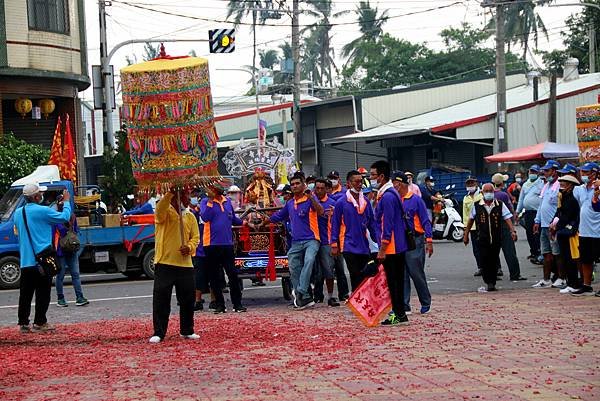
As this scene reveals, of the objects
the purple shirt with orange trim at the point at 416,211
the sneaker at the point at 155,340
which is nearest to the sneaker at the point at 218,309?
the purple shirt with orange trim at the point at 416,211

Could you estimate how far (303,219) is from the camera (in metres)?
15.4

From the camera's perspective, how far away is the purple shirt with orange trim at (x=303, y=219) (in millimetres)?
15328

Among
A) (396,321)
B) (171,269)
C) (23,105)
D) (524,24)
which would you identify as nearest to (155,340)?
(171,269)

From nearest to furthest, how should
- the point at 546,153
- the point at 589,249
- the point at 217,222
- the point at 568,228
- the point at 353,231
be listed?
the point at 353,231 < the point at 217,222 < the point at 589,249 < the point at 568,228 < the point at 546,153

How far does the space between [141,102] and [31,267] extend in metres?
3.09

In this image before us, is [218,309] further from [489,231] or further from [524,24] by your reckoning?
[524,24]

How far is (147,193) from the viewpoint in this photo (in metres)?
12.2

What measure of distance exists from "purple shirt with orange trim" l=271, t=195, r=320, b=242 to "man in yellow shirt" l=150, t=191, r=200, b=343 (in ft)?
10.8

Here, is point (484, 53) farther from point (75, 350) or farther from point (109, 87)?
point (75, 350)

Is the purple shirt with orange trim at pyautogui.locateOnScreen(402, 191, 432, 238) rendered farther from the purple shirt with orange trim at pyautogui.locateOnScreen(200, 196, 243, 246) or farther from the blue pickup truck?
the blue pickup truck

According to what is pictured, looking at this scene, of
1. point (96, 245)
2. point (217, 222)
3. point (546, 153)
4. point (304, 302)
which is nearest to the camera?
point (217, 222)

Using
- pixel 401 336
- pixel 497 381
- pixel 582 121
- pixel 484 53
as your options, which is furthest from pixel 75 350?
pixel 484 53

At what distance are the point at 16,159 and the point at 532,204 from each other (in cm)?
1265

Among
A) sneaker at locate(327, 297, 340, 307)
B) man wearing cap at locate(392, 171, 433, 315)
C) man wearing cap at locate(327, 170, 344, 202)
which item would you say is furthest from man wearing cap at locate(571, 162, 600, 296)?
man wearing cap at locate(327, 170, 344, 202)
